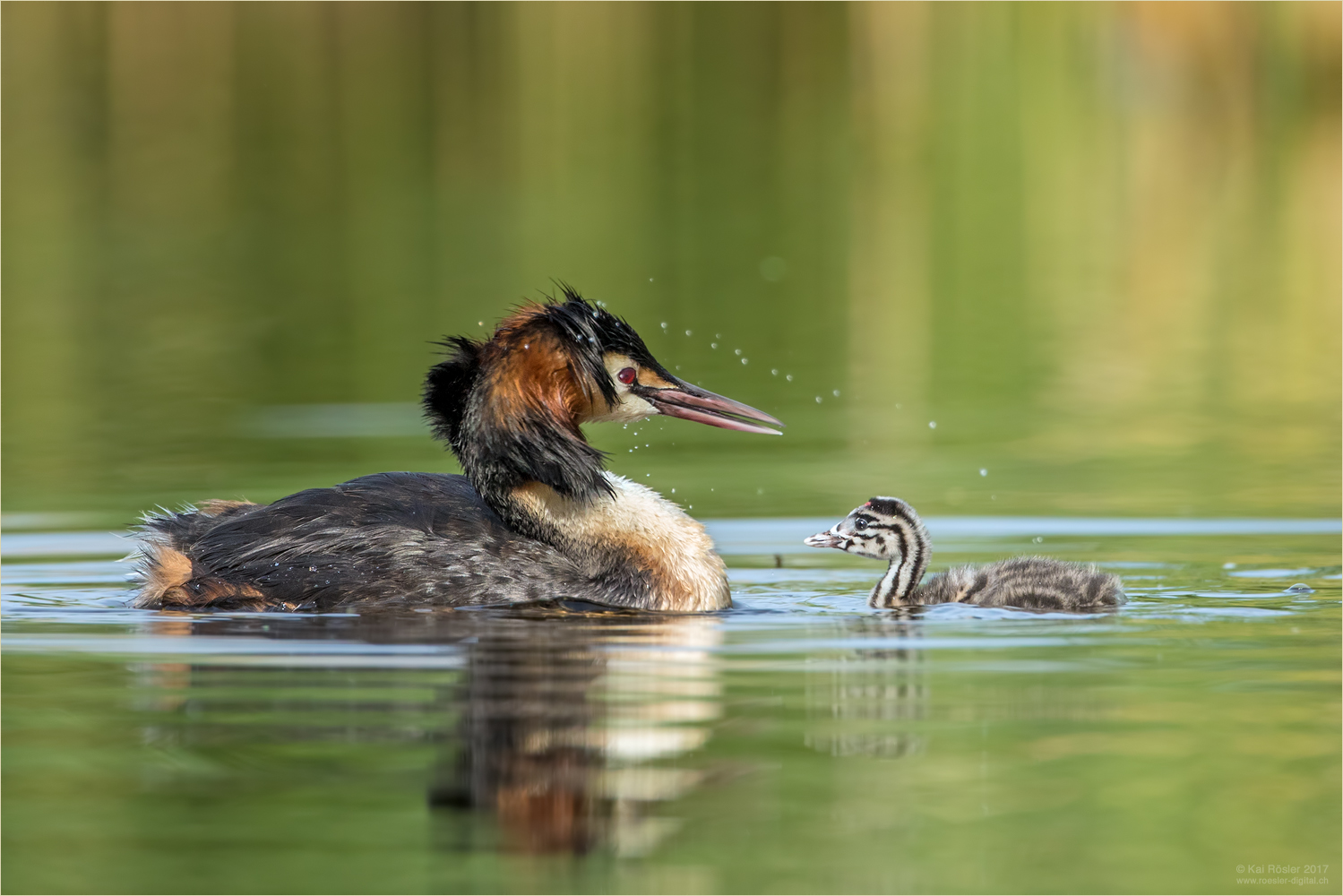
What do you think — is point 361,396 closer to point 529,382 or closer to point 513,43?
point 529,382

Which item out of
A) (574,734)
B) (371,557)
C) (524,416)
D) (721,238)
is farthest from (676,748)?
(721,238)

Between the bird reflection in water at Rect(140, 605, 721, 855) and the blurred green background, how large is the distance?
2.76 meters

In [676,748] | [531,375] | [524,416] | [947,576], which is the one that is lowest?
[676,748]

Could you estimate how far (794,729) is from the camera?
20.5 feet

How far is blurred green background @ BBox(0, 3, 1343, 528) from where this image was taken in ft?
39.7

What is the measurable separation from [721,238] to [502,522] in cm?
1414

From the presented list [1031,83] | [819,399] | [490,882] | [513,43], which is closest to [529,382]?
[490,882]

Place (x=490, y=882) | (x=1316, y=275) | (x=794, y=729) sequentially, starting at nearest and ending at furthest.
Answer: (x=490, y=882)
(x=794, y=729)
(x=1316, y=275)

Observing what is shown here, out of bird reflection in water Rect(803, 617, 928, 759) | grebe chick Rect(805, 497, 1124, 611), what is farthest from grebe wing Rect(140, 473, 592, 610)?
bird reflection in water Rect(803, 617, 928, 759)

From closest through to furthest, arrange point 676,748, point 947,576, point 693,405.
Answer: point 676,748, point 947,576, point 693,405

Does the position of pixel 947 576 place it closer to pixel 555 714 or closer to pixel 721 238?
pixel 555 714

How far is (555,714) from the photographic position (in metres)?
6.32

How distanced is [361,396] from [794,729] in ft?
27.2

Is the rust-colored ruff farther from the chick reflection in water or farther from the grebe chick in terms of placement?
the grebe chick
